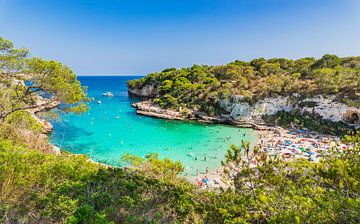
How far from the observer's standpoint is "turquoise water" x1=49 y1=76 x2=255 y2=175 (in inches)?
739

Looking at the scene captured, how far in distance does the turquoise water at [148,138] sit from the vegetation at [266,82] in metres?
7.09

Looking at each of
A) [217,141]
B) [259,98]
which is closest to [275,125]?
[259,98]

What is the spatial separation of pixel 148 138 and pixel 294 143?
17.0 m

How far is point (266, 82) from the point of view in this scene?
1315 inches

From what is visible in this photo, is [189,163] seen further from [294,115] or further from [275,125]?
[294,115]

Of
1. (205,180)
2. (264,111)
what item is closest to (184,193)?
(205,180)

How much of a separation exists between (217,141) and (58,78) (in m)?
18.5

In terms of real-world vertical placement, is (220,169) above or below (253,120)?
below

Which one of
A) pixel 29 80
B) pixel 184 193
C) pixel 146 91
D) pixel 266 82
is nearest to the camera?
pixel 184 193

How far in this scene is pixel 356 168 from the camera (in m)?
3.24

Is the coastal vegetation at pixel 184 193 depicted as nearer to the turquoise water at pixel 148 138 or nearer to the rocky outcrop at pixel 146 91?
the turquoise water at pixel 148 138

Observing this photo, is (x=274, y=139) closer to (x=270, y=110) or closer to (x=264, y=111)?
(x=264, y=111)

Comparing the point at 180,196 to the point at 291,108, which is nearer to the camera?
the point at 180,196

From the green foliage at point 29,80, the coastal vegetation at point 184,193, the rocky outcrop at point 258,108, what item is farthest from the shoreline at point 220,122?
the coastal vegetation at point 184,193
